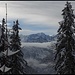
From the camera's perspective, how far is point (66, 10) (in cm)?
2238

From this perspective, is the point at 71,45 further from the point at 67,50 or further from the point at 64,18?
the point at 64,18

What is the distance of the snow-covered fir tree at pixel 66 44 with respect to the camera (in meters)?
21.7

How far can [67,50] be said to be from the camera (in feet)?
72.0

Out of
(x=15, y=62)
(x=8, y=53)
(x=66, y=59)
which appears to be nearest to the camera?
(x=8, y=53)

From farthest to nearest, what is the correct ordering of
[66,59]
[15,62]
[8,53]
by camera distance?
[15,62]
[66,59]
[8,53]

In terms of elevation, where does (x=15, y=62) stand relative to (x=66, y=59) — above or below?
below

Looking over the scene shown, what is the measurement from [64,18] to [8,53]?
46.1 ft

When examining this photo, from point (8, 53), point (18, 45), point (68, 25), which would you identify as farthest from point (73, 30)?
point (8, 53)

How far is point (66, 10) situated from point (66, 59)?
4.59m

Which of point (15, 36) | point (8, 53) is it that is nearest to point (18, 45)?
point (15, 36)

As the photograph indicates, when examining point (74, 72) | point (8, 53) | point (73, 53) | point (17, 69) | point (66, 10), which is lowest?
point (17, 69)

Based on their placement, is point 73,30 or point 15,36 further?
point 15,36

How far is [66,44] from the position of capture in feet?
72.1

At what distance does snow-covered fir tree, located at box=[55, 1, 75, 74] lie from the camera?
21.7m
